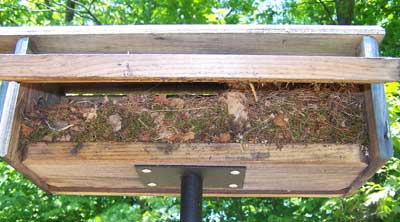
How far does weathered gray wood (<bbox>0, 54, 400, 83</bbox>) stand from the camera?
1.17 m

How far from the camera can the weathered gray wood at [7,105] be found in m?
1.39

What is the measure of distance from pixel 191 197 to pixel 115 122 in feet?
0.99

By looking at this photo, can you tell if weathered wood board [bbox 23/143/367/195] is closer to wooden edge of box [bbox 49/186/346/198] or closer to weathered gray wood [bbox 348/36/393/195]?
weathered gray wood [bbox 348/36/393/195]

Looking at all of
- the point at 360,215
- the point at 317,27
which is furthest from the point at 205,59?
the point at 360,215

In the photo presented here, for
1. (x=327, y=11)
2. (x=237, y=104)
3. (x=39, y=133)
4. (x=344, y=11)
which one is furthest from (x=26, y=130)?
(x=327, y=11)

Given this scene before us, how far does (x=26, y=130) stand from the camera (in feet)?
4.86

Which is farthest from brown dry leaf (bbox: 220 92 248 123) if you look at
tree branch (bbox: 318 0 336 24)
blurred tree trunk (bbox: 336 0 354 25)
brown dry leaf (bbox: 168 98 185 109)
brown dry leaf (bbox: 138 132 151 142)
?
tree branch (bbox: 318 0 336 24)

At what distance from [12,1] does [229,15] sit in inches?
112

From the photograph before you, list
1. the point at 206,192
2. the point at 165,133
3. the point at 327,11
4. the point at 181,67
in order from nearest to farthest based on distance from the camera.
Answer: the point at 181,67 → the point at 165,133 → the point at 206,192 → the point at 327,11

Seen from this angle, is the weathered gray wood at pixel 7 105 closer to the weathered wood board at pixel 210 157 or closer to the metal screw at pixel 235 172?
the weathered wood board at pixel 210 157

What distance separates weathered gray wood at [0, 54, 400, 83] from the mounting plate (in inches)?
14.4

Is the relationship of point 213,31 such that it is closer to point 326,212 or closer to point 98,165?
point 98,165

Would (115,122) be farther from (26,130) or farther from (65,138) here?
(26,130)

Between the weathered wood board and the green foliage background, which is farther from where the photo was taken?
the green foliage background
